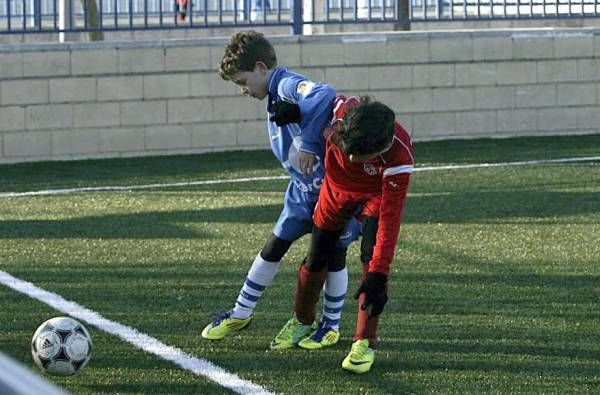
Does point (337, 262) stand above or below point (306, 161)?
below

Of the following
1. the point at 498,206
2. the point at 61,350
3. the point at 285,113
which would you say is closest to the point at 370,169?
the point at 285,113

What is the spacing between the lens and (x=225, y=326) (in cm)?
570

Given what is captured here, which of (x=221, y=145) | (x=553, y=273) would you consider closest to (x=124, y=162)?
(x=221, y=145)

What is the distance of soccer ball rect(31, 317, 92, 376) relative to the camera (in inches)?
193

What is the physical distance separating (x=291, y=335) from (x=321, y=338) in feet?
0.44

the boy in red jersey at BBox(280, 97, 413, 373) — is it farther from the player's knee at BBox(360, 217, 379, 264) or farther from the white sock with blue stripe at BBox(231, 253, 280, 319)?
the white sock with blue stripe at BBox(231, 253, 280, 319)

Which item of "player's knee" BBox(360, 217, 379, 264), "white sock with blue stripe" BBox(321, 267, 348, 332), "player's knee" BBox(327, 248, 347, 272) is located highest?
"player's knee" BBox(360, 217, 379, 264)

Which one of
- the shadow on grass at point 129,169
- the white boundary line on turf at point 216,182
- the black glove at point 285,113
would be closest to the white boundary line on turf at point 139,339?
the black glove at point 285,113

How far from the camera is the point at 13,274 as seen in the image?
7410 mm

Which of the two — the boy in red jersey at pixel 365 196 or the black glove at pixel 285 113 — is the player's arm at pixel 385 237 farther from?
the black glove at pixel 285 113

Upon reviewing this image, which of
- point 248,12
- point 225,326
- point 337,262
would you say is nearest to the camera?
point 337,262

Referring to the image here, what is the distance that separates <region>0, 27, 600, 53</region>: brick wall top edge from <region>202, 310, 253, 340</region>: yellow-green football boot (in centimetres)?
763

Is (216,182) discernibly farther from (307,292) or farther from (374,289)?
(374,289)

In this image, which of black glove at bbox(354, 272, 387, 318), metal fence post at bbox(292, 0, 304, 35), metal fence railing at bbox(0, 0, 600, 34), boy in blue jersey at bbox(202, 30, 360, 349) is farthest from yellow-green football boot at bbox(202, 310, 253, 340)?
metal fence post at bbox(292, 0, 304, 35)
